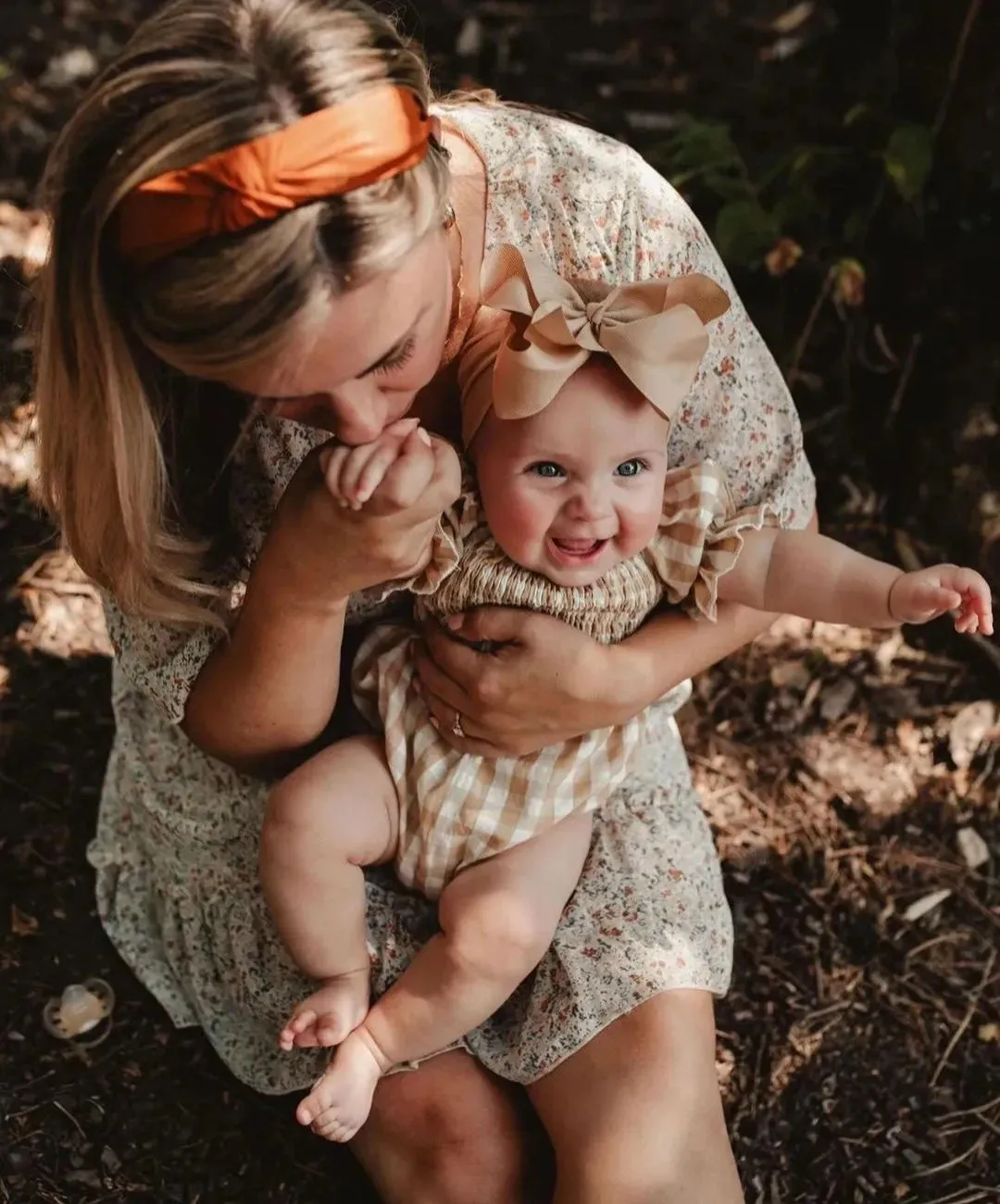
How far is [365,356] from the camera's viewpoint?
54.1 inches

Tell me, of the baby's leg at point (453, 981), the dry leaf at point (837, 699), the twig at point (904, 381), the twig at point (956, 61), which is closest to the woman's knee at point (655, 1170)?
the baby's leg at point (453, 981)

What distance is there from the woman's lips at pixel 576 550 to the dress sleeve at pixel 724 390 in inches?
12.4

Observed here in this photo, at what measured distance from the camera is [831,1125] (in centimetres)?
215

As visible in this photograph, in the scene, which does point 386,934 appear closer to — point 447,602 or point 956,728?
point 447,602

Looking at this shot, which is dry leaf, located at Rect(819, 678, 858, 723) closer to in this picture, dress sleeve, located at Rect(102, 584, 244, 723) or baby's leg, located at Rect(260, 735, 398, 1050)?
baby's leg, located at Rect(260, 735, 398, 1050)

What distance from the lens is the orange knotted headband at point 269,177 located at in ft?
4.11

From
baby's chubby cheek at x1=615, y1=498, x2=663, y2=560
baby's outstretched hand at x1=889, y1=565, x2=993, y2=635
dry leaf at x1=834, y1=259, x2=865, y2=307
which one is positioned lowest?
dry leaf at x1=834, y1=259, x2=865, y2=307

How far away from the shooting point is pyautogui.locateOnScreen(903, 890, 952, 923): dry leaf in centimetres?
238

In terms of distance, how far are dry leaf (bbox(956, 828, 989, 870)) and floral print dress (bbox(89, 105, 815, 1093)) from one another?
66cm

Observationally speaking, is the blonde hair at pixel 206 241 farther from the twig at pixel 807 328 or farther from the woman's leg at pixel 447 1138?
the twig at pixel 807 328

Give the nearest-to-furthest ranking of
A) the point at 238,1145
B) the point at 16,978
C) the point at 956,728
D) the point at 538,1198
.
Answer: the point at 538,1198 → the point at 238,1145 → the point at 16,978 → the point at 956,728

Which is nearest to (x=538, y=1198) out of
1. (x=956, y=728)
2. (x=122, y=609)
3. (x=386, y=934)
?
(x=386, y=934)

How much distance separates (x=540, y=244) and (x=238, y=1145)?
1467 millimetres

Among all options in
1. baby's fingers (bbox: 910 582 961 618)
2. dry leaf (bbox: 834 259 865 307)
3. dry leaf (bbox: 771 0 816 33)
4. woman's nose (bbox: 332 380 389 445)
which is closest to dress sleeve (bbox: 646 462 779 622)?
baby's fingers (bbox: 910 582 961 618)
